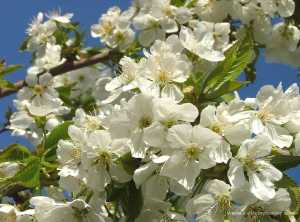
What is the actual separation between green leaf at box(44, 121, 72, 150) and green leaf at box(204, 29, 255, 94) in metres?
0.48

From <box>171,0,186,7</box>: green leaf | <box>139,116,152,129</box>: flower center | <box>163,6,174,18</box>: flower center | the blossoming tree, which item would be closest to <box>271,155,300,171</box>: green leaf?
the blossoming tree

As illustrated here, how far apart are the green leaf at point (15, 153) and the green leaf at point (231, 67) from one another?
67cm

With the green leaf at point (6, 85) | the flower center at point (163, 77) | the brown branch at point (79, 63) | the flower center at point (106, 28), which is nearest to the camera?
the flower center at point (163, 77)

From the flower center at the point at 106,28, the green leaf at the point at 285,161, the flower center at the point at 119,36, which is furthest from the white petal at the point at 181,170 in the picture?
the flower center at the point at 106,28

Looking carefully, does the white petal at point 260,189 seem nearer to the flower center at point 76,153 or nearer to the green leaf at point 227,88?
the green leaf at point 227,88

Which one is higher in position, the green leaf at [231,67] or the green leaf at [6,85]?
the green leaf at [231,67]

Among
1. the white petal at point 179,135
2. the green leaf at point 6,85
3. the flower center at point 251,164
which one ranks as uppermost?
the white petal at point 179,135

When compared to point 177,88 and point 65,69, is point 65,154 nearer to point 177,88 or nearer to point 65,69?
point 177,88

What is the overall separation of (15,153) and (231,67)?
0.77m

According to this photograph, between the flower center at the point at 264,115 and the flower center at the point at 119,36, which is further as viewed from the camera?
the flower center at the point at 119,36

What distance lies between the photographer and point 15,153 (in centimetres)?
221

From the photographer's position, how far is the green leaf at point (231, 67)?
192 centimetres

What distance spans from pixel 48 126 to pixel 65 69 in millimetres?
823

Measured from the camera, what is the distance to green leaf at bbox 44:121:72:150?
212 centimetres
